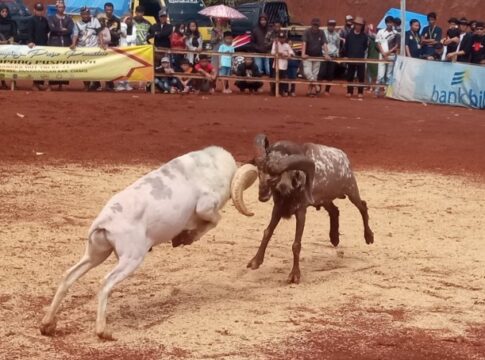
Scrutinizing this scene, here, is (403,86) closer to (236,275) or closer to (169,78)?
(169,78)

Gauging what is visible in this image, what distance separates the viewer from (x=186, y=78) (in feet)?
79.8

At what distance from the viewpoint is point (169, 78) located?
24.4 meters

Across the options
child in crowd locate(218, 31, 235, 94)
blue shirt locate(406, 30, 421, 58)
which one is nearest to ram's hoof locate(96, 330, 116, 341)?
child in crowd locate(218, 31, 235, 94)

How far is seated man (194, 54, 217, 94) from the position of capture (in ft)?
79.5

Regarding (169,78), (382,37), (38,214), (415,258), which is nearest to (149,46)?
(169,78)

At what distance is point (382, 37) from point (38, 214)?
1607cm

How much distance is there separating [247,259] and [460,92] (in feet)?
48.8

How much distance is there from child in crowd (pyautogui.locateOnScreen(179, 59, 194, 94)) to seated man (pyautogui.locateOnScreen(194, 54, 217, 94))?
147mm

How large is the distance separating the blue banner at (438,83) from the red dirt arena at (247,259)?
14.9 ft

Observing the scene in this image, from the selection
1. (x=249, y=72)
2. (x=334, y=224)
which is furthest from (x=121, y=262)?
(x=249, y=72)

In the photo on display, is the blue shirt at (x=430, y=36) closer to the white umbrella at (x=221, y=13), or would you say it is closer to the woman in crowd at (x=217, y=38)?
the woman in crowd at (x=217, y=38)

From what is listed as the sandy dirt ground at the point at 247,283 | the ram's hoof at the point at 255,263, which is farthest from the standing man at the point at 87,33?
the ram's hoof at the point at 255,263

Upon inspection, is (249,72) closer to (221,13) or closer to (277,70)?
(277,70)

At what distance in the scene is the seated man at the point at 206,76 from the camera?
79.5 feet
